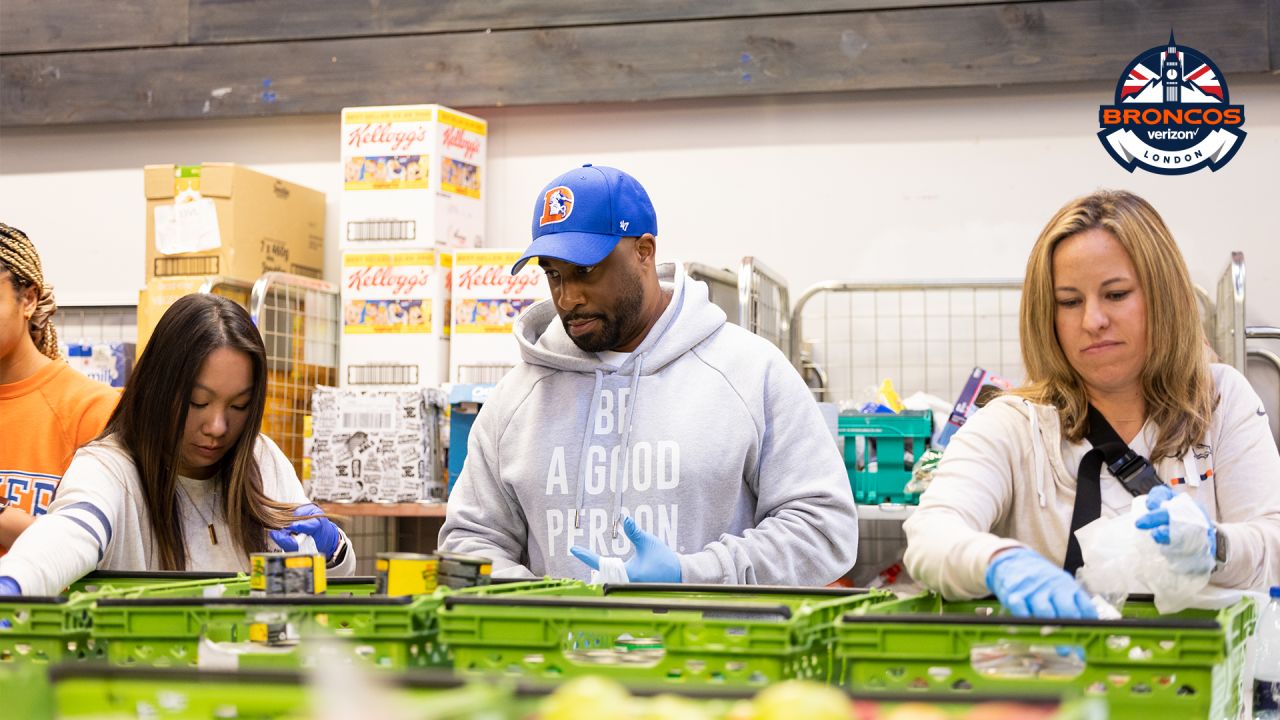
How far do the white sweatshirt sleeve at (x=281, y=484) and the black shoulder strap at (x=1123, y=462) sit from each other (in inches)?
58.3

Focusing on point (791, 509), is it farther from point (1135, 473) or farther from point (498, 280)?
point (498, 280)

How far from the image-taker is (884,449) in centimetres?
466

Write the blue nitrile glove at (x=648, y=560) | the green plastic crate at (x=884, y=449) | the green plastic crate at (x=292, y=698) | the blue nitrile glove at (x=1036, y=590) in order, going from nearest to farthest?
the green plastic crate at (x=292, y=698) → the blue nitrile glove at (x=1036, y=590) → the blue nitrile glove at (x=648, y=560) → the green plastic crate at (x=884, y=449)

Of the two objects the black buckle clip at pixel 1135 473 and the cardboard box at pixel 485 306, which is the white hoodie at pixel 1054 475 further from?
the cardboard box at pixel 485 306

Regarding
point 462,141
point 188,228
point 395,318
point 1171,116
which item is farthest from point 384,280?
point 1171,116

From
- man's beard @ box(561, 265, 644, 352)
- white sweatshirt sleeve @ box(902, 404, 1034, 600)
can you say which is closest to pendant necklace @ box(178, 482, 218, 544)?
man's beard @ box(561, 265, 644, 352)

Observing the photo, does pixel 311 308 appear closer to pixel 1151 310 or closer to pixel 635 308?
pixel 635 308

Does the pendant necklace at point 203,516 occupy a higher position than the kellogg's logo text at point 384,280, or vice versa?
the kellogg's logo text at point 384,280

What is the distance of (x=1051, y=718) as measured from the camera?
0.96 metres

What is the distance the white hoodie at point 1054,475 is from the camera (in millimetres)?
2215

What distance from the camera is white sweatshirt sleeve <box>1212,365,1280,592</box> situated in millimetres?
2150

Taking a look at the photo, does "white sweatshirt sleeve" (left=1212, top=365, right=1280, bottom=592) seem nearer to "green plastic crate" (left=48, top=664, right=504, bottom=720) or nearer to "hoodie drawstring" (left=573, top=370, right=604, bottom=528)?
"hoodie drawstring" (left=573, top=370, right=604, bottom=528)

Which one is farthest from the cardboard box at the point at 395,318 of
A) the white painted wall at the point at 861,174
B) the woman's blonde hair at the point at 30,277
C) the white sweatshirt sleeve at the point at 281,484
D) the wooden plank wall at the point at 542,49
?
the white sweatshirt sleeve at the point at 281,484

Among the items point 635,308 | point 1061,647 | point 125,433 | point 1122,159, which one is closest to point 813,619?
point 1061,647
